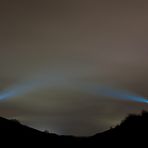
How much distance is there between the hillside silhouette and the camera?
50.9 meters

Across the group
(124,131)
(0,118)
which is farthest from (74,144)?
(0,118)

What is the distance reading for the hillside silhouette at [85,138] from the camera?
50906 millimetres

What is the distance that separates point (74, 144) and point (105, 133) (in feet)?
11.2

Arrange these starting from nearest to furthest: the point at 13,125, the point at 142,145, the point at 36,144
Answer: the point at 142,145, the point at 36,144, the point at 13,125

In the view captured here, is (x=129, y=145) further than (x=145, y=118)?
No

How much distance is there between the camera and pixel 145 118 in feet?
174

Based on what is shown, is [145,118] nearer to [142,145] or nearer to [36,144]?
[142,145]

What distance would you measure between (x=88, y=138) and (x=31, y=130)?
622 cm

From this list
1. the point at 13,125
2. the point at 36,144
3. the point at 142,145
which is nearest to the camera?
the point at 142,145

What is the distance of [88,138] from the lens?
53438 mm

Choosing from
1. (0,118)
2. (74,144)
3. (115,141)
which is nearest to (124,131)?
(115,141)

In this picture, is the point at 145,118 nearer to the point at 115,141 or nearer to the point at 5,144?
the point at 115,141

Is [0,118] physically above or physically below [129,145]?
above

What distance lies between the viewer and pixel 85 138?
2111 inches
